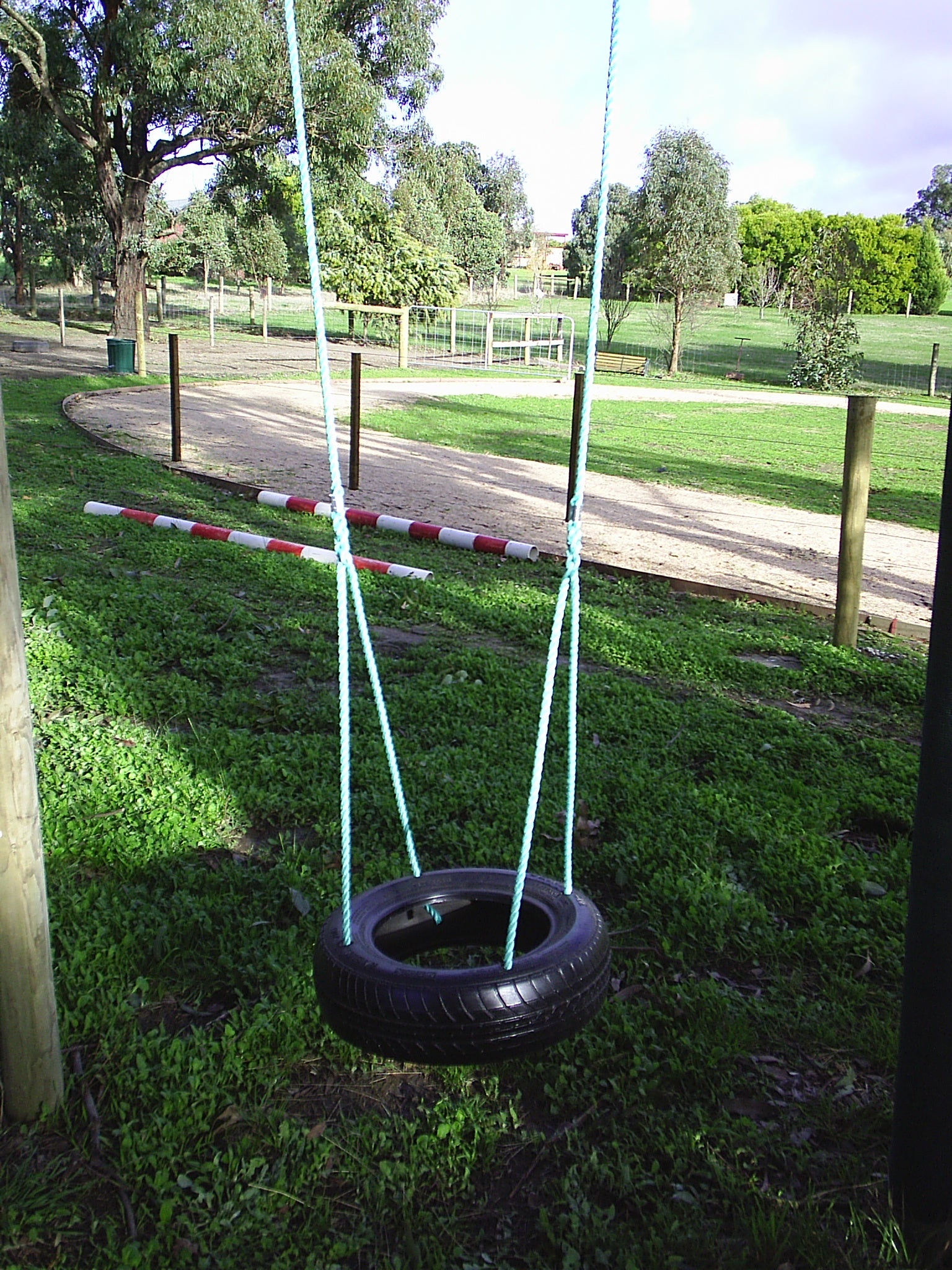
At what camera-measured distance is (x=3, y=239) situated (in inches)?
1421

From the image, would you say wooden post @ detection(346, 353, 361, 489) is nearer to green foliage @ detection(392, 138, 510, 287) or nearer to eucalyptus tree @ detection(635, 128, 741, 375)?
eucalyptus tree @ detection(635, 128, 741, 375)

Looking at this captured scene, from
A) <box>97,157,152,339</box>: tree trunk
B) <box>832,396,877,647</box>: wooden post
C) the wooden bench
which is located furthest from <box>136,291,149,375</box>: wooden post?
<box>832,396,877,647</box>: wooden post

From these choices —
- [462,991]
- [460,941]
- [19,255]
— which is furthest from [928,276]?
[462,991]

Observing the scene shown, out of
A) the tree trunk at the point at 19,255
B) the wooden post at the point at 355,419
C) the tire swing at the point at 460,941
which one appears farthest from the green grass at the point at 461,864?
the tree trunk at the point at 19,255

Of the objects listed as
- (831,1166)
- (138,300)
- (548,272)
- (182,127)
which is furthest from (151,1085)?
(548,272)

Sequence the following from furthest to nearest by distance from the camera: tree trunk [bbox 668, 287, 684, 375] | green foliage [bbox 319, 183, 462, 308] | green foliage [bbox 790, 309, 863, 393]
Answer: green foliage [bbox 319, 183, 462, 308] < tree trunk [bbox 668, 287, 684, 375] < green foliage [bbox 790, 309, 863, 393]

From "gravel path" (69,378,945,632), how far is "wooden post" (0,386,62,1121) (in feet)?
17.5

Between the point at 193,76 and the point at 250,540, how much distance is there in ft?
55.6

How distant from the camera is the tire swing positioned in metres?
1.86

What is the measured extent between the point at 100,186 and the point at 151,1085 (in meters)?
24.7

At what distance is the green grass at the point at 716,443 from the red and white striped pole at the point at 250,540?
530 cm

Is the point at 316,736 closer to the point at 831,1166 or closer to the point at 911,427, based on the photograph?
the point at 831,1166

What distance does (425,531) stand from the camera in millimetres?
7688

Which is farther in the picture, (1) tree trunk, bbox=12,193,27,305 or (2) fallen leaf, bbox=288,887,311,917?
(1) tree trunk, bbox=12,193,27,305
